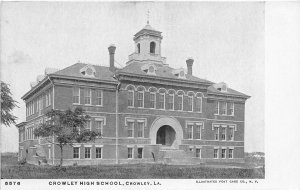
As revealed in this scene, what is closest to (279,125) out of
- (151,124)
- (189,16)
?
(189,16)

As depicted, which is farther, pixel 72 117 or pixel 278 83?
pixel 72 117

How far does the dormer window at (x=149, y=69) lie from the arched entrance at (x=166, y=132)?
8.23ft

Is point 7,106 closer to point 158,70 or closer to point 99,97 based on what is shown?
point 99,97

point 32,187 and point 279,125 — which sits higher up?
point 279,125

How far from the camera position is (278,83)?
50.7ft

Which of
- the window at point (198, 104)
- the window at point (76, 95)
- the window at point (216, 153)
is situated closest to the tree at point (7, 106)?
the window at point (76, 95)

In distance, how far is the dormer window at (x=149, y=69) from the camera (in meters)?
22.0

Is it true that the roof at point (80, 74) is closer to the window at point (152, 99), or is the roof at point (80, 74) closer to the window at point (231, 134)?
the window at point (152, 99)

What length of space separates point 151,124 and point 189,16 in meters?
7.63

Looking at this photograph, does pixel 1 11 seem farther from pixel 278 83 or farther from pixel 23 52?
pixel 278 83

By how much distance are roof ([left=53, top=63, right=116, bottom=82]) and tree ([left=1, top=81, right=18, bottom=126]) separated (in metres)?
3.48

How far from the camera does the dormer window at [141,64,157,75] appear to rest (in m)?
22.0

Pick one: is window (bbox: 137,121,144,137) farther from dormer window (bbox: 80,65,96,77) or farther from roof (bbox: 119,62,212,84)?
dormer window (bbox: 80,65,96,77)

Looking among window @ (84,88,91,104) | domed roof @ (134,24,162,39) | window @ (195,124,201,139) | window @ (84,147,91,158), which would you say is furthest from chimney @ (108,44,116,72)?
window @ (195,124,201,139)
